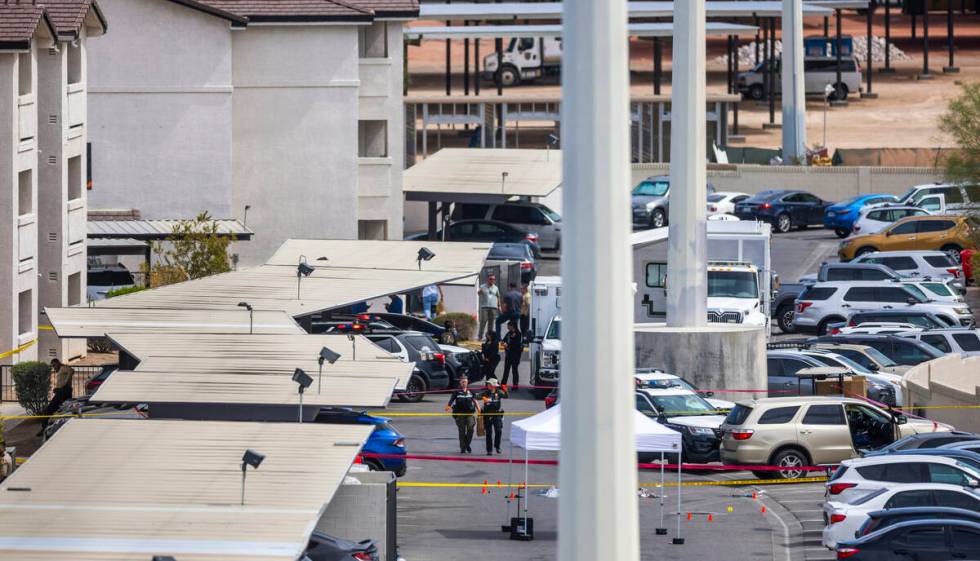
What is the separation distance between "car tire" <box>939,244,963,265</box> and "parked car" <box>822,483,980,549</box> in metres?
26.4

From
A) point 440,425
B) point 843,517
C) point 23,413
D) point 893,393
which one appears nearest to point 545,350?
point 440,425

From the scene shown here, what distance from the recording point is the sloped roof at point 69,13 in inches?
1634

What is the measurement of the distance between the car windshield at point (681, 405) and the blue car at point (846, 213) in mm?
29892

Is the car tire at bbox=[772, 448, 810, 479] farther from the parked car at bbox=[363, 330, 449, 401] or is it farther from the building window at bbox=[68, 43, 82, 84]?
the building window at bbox=[68, 43, 82, 84]

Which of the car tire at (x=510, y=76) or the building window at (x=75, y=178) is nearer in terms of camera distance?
the building window at (x=75, y=178)

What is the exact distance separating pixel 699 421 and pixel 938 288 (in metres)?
16.5

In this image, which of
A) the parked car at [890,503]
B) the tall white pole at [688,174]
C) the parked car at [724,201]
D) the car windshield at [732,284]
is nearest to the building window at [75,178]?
the car windshield at [732,284]

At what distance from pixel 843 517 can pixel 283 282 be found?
1506 cm

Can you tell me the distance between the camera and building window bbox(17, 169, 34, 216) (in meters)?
39.2

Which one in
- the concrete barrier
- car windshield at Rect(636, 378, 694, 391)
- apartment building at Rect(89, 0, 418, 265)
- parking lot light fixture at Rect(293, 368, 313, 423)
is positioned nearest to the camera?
parking lot light fixture at Rect(293, 368, 313, 423)

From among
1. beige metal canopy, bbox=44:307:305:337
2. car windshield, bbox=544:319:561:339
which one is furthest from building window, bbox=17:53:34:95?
car windshield, bbox=544:319:561:339

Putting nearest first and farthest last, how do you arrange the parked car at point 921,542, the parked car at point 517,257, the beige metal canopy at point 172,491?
the beige metal canopy at point 172,491 → the parked car at point 921,542 → the parked car at point 517,257

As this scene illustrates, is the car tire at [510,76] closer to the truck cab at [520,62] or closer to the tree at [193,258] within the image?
the truck cab at [520,62]

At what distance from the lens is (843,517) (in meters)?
23.7
